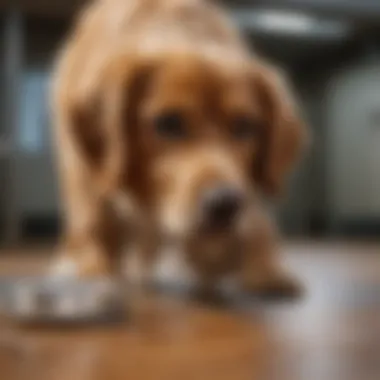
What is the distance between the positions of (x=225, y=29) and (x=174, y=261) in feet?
1.16

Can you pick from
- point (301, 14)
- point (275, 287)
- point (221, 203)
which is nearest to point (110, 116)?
point (221, 203)

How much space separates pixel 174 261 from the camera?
138cm

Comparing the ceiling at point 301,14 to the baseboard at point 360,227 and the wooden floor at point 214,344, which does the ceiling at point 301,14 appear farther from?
the wooden floor at point 214,344

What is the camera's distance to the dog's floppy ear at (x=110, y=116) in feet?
3.88

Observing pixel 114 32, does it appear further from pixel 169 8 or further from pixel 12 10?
pixel 12 10

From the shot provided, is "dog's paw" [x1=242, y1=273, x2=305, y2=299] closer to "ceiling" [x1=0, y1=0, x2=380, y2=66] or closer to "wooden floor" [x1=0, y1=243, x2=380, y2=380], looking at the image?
"wooden floor" [x1=0, y1=243, x2=380, y2=380]

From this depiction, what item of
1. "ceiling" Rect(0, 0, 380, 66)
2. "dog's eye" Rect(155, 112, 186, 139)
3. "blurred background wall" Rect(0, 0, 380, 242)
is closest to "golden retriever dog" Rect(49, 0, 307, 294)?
"dog's eye" Rect(155, 112, 186, 139)

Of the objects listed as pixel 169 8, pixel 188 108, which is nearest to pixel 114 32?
pixel 169 8

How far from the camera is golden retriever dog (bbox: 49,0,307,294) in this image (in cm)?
115

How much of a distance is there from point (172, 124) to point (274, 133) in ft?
0.51

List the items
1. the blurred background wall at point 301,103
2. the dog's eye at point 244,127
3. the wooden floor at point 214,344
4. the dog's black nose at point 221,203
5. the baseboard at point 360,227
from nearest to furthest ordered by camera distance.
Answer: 1. the wooden floor at point 214,344
2. the dog's black nose at point 221,203
3. the dog's eye at point 244,127
4. the blurred background wall at point 301,103
5. the baseboard at point 360,227

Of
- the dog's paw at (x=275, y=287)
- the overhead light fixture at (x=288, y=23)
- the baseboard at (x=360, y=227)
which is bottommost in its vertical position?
the baseboard at (x=360, y=227)

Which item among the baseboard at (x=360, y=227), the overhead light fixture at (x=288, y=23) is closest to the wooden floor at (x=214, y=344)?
the overhead light fixture at (x=288, y=23)

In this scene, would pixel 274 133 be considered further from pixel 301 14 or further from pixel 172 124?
pixel 301 14
